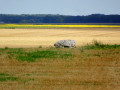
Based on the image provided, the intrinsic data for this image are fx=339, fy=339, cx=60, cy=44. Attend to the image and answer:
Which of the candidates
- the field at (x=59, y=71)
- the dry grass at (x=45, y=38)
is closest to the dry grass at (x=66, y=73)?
the field at (x=59, y=71)

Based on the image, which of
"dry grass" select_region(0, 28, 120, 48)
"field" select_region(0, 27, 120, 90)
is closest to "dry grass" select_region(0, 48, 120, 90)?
"field" select_region(0, 27, 120, 90)

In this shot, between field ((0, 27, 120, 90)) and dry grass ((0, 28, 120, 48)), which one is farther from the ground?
field ((0, 27, 120, 90))

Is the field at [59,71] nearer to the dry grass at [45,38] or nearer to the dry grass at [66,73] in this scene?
the dry grass at [66,73]

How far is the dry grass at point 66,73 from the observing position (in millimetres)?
12531

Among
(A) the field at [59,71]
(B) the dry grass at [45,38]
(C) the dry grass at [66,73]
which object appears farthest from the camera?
(B) the dry grass at [45,38]

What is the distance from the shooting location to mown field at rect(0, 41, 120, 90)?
12.7 metres

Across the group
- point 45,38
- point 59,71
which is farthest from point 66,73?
point 45,38

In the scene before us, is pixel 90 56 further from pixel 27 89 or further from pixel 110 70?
pixel 27 89

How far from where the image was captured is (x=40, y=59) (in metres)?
20.1

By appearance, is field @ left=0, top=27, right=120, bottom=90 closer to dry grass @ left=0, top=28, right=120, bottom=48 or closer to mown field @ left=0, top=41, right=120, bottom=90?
mown field @ left=0, top=41, right=120, bottom=90

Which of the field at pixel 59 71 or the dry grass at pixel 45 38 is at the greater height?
the field at pixel 59 71

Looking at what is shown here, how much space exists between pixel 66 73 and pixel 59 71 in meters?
0.62

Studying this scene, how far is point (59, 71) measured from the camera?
15.9 m

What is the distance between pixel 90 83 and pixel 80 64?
5.04m
